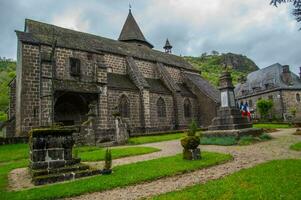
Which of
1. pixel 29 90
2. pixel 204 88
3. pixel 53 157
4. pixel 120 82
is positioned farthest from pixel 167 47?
pixel 53 157

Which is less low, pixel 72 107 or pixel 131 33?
pixel 131 33

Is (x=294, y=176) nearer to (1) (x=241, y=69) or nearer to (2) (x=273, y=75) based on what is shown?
(2) (x=273, y=75)

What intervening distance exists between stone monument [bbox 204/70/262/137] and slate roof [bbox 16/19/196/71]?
527 inches

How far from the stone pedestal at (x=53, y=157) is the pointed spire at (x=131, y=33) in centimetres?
3096

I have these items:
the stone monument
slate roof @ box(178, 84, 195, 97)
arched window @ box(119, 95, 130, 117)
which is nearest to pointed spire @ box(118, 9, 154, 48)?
slate roof @ box(178, 84, 195, 97)

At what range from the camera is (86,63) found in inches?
902

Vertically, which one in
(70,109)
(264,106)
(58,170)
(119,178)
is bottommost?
(119,178)

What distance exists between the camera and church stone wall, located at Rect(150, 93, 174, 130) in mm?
25539

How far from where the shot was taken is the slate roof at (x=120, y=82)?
23.7 m

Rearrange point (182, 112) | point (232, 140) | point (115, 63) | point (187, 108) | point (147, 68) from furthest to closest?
point (187, 108) < point (147, 68) < point (182, 112) < point (115, 63) < point (232, 140)

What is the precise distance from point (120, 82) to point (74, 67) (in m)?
4.92

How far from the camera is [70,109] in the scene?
21.9 meters

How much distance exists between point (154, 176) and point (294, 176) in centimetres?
380

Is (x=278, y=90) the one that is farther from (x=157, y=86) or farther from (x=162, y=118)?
(x=162, y=118)
